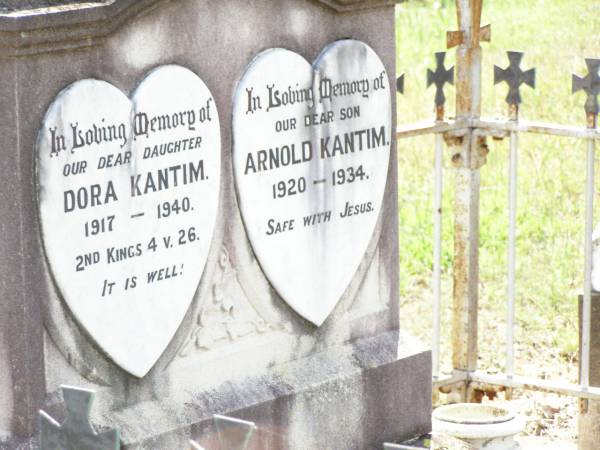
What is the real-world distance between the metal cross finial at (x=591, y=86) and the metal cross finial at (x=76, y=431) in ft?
7.02

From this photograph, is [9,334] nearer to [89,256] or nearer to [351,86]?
[89,256]

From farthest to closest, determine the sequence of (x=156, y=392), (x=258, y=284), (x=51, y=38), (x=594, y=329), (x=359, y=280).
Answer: (x=594, y=329) → (x=359, y=280) → (x=258, y=284) → (x=156, y=392) → (x=51, y=38)

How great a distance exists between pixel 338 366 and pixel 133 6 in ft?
3.92

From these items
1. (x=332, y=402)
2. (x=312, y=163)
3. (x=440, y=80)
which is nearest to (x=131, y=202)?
(x=312, y=163)

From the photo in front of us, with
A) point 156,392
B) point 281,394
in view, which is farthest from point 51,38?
point 281,394

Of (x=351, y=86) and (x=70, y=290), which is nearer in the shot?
(x=70, y=290)

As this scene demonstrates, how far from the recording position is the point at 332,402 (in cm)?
367

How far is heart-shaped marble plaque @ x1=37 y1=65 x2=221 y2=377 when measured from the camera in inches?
118

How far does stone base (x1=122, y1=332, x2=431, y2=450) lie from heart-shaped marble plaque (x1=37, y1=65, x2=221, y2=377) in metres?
0.25

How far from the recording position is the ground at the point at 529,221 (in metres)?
5.30

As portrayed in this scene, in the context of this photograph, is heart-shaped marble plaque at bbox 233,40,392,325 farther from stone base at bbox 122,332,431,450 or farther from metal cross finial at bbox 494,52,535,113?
metal cross finial at bbox 494,52,535,113

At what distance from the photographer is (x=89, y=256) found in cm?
308

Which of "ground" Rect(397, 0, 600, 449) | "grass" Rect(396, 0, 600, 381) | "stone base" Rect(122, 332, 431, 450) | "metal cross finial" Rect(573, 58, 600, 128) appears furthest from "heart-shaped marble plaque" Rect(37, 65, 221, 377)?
"grass" Rect(396, 0, 600, 381)

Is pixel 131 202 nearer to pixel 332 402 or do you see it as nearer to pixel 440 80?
pixel 332 402
